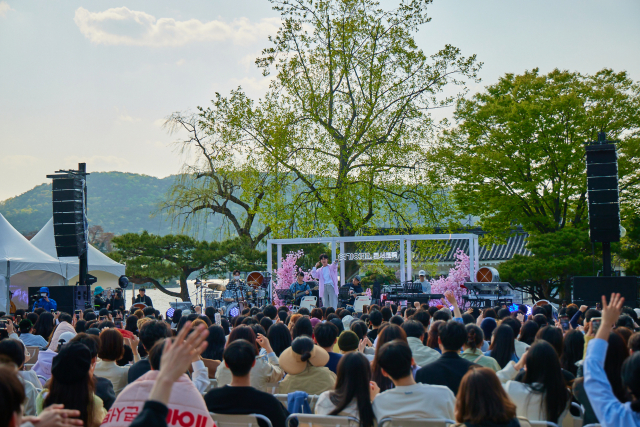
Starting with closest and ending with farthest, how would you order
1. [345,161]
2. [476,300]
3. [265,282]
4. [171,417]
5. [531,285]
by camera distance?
[171,417], [476,300], [265,282], [531,285], [345,161]

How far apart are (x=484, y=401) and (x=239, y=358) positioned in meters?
1.47

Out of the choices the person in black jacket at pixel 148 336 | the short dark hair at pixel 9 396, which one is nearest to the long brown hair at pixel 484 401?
the short dark hair at pixel 9 396

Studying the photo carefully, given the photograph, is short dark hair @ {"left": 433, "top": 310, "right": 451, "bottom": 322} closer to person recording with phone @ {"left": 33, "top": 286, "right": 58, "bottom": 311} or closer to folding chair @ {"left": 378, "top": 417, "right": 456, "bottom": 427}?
folding chair @ {"left": 378, "top": 417, "right": 456, "bottom": 427}

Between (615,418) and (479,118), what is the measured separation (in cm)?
1995

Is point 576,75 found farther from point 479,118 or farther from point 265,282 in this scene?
point 265,282

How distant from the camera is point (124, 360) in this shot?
569cm

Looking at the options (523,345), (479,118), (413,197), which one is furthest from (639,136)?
(523,345)

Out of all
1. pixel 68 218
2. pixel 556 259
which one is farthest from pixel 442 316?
pixel 556 259

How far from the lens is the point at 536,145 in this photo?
65.1ft

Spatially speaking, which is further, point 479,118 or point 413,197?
point 413,197

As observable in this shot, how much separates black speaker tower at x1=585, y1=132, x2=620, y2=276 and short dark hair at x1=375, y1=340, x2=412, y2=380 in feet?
30.6

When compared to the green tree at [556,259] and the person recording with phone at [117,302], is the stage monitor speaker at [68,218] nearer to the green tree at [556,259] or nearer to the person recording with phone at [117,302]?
the person recording with phone at [117,302]

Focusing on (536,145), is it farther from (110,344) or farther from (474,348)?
(110,344)

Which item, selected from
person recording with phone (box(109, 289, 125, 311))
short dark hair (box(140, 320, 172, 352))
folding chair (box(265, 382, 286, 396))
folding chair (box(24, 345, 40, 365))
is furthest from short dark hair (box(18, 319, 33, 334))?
person recording with phone (box(109, 289, 125, 311))
